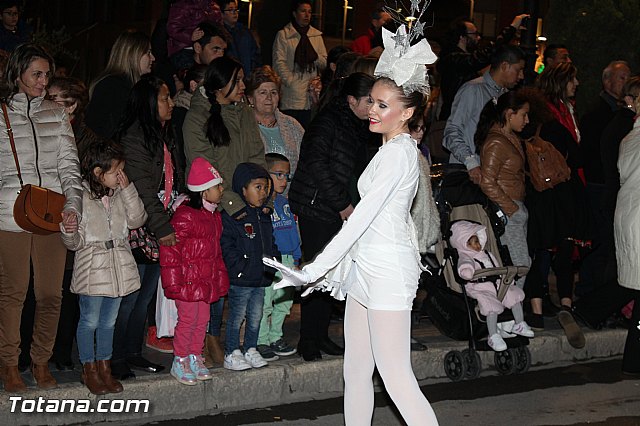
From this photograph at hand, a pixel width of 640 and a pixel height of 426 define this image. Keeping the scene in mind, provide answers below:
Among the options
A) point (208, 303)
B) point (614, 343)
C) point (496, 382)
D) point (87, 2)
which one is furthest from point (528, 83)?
point (87, 2)

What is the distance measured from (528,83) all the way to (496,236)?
14.2 ft

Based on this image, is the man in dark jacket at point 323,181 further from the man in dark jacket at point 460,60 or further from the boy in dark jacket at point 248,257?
the man in dark jacket at point 460,60

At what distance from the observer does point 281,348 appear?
8.46 m

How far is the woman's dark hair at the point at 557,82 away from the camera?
11078mm

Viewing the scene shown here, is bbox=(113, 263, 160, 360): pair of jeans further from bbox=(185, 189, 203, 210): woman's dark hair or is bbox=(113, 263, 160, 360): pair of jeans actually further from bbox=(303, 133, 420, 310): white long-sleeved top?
bbox=(303, 133, 420, 310): white long-sleeved top

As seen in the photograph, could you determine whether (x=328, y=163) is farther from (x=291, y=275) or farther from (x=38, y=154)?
→ (x=291, y=275)

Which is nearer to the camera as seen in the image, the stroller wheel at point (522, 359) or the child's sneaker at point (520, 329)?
the stroller wheel at point (522, 359)

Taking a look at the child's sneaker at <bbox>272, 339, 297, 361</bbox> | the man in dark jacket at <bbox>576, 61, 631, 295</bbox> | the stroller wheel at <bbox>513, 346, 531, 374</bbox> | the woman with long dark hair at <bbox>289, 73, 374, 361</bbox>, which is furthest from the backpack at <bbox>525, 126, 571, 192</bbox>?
the child's sneaker at <bbox>272, 339, 297, 361</bbox>

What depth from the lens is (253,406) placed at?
7648 mm

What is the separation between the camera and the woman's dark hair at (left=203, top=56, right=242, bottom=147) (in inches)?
323

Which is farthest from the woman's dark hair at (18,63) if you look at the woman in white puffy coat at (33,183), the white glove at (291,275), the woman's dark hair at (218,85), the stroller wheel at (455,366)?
the stroller wheel at (455,366)

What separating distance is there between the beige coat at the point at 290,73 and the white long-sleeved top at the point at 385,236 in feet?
20.9

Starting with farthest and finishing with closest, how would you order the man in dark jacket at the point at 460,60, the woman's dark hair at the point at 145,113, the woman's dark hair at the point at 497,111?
the man in dark jacket at the point at 460,60
the woman's dark hair at the point at 497,111
the woman's dark hair at the point at 145,113

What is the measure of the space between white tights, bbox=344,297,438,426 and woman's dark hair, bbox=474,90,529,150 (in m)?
4.29
